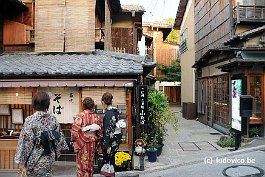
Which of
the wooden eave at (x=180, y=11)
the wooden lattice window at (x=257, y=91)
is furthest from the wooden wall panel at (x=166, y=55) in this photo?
the wooden lattice window at (x=257, y=91)

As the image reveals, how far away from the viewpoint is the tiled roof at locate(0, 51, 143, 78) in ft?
28.3

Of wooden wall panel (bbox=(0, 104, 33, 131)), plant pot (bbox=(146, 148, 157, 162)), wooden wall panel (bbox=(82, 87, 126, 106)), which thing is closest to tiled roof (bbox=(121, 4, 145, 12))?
wooden wall panel (bbox=(82, 87, 126, 106))

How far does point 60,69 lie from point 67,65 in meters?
0.52

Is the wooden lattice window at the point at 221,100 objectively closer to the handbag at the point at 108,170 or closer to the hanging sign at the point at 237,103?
the hanging sign at the point at 237,103

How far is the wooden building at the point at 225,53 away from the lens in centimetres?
1158

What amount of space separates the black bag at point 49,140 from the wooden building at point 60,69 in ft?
12.3

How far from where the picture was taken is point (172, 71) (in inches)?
1266

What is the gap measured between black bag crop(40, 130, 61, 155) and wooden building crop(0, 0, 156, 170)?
3.76 metres

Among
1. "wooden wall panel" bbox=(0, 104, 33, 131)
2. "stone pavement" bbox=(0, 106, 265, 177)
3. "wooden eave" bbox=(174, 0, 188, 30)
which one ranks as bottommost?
"stone pavement" bbox=(0, 106, 265, 177)

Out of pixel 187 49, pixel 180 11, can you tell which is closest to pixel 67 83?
pixel 187 49

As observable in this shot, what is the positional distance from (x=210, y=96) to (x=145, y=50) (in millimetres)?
8801

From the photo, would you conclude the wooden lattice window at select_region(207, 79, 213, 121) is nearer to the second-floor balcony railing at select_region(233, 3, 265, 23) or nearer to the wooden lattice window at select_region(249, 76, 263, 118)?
the wooden lattice window at select_region(249, 76, 263, 118)

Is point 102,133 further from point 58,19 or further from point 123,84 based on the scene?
point 58,19

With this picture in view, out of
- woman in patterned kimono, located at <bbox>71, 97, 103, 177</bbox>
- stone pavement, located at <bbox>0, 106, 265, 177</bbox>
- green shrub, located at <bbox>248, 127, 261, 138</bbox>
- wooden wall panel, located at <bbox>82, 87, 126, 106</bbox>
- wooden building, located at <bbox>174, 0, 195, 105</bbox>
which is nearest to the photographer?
woman in patterned kimono, located at <bbox>71, 97, 103, 177</bbox>
